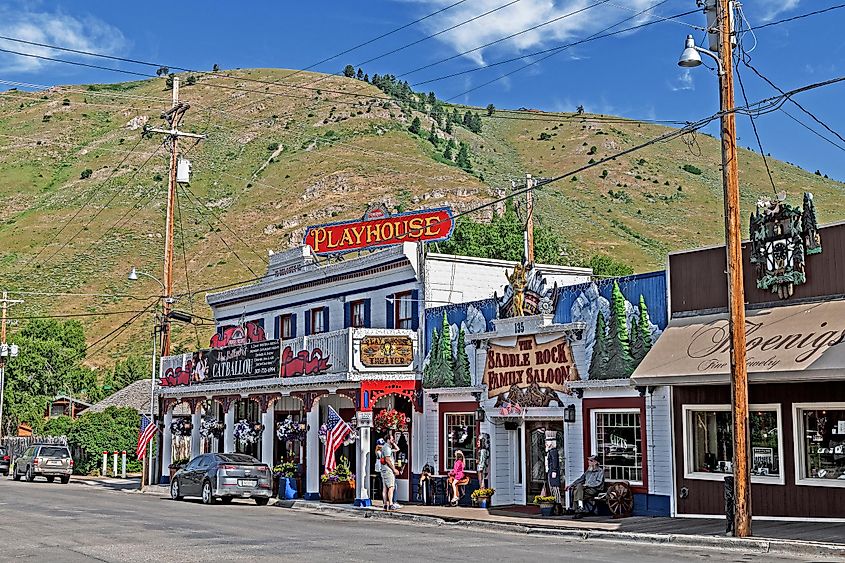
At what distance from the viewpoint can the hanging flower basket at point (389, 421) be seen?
29.3 metres

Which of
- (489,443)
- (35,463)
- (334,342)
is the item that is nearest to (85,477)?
(35,463)

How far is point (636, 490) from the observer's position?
2216cm

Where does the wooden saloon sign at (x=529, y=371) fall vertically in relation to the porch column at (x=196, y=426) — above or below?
above

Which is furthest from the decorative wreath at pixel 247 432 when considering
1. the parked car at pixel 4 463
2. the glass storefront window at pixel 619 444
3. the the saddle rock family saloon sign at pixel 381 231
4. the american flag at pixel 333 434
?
the parked car at pixel 4 463

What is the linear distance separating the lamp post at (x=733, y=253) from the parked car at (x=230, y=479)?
1515cm

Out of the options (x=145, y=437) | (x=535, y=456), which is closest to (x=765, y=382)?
(x=535, y=456)

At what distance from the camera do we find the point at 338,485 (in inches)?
1160

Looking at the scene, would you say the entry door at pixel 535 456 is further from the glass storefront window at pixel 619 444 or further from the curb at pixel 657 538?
the curb at pixel 657 538

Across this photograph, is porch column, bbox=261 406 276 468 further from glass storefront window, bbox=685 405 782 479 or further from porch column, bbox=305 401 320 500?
glass storefront window, bbox=685 405 782 479

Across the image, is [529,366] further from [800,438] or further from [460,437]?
[800,438]

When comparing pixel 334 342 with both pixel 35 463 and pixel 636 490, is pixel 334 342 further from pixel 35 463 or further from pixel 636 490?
pixel 35 463

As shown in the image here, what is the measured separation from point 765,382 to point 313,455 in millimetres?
15881

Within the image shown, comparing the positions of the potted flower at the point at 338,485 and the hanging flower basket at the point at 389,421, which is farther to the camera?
the potted flower at the point at 338,485

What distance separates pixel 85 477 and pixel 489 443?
31.0 meters
